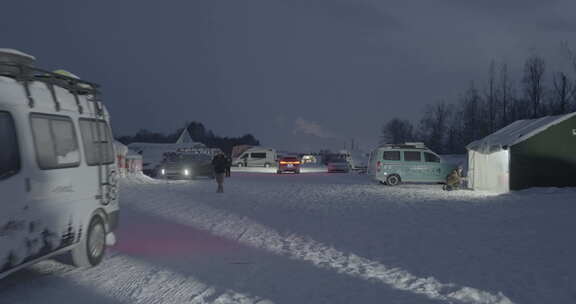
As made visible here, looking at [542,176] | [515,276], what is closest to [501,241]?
[515,276]

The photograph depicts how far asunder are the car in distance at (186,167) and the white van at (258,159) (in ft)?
79.5

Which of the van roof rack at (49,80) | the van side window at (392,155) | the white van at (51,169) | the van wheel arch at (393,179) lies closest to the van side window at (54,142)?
the white van at (51,169)

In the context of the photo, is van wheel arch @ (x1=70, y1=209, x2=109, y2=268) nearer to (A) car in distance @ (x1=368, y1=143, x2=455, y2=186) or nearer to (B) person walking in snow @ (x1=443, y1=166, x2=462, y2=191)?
(B) person walking in snow @ (x1=443, y1=166, x2=462, y2=191)

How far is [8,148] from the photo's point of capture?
5059 millimetres

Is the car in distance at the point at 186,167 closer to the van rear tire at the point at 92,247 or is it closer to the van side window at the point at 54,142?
the van rear tire at the point at 92,247

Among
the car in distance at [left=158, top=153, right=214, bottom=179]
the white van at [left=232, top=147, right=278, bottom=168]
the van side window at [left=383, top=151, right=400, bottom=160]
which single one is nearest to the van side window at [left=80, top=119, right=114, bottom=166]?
the van side window at [left=383, top=151, right=400, bottom=160]

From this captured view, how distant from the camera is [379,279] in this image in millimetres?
6211

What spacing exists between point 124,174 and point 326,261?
22.8 m

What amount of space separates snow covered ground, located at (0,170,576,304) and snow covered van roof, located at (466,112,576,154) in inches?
239

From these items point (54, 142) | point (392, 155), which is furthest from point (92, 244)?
point (392, 155)

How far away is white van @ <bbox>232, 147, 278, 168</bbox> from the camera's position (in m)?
53.8

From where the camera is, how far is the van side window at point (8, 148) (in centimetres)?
496

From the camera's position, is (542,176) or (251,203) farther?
(542,176)

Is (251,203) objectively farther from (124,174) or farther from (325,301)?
(124,174)
